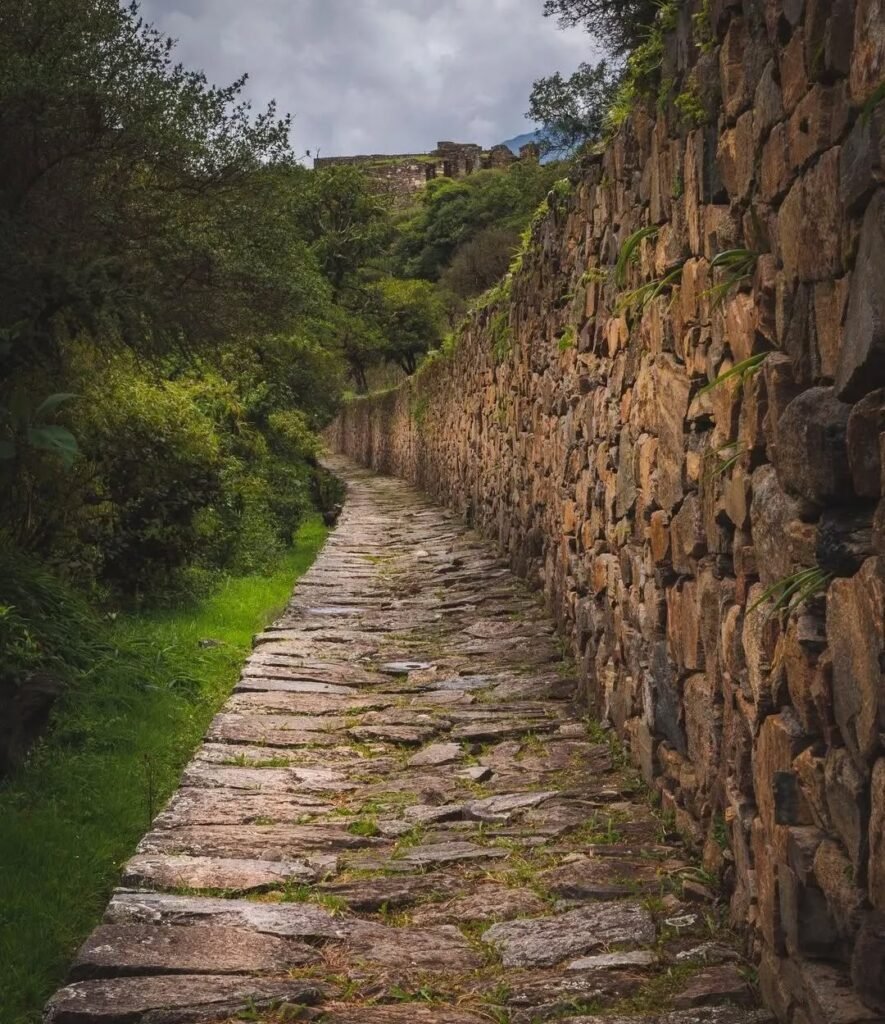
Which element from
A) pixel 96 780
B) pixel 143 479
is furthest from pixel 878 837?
pixel 143 479

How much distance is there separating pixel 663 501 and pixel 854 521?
1.71m

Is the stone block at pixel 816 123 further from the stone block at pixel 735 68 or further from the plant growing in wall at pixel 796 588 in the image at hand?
the plant growing in wall at pixel 796 588

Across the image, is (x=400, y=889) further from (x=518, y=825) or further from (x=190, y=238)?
(x=190, y=238)

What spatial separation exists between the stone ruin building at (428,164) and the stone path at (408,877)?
213ft

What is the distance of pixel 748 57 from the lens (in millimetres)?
2875

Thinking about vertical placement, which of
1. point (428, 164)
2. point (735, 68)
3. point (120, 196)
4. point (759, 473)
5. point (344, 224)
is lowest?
point (759, 473)

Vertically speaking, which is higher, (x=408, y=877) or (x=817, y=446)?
(x=817, y=446)

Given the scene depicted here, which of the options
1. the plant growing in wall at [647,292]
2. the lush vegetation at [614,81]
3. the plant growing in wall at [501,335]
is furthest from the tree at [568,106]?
the plant growing in wall at [647,292]

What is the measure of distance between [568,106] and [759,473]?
1860 centimetres

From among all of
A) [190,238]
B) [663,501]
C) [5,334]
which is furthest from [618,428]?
[190,238]

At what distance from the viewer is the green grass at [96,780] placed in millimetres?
3139

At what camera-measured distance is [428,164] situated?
239 ft

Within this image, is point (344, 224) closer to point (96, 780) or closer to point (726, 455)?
point (96, 780)

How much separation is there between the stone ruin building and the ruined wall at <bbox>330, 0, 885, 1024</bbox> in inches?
2570
